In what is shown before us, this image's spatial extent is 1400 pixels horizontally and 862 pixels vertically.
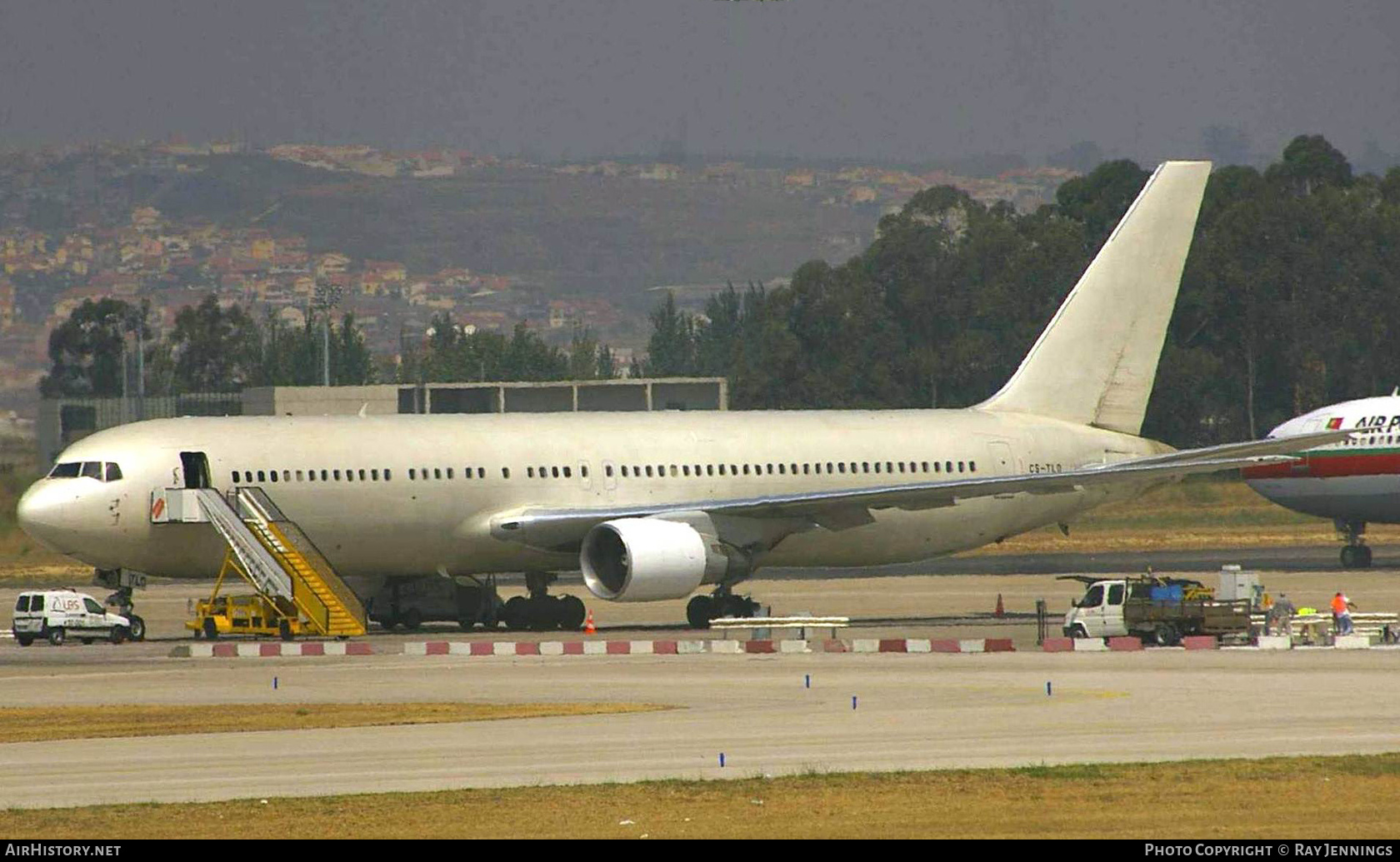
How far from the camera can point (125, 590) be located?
45.9m

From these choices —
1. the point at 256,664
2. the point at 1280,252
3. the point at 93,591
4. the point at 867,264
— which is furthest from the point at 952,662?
the point at 867,264

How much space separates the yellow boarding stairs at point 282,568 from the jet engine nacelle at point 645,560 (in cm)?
469

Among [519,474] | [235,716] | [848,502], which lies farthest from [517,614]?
[235,716]

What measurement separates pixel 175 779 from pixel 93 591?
133ft

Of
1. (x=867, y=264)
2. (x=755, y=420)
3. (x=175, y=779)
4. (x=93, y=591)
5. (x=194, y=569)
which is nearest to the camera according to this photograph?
(x=175, y=779)

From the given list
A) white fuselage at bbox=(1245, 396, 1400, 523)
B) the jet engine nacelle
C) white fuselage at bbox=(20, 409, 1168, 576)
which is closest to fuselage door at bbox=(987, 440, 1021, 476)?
white fuselage at bbox=(20, 409, 1168, 576)

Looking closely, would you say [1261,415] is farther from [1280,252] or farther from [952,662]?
[952,662]

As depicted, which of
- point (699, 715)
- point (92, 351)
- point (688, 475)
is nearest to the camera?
point (699, 715)

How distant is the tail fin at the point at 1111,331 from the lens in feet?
178

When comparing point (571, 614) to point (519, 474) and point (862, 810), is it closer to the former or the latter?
point (519, 474)

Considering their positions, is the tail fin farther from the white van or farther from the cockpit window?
the white van

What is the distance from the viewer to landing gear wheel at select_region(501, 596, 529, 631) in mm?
48812

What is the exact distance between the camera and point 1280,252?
119 m

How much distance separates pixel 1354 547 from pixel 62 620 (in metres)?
34.6
